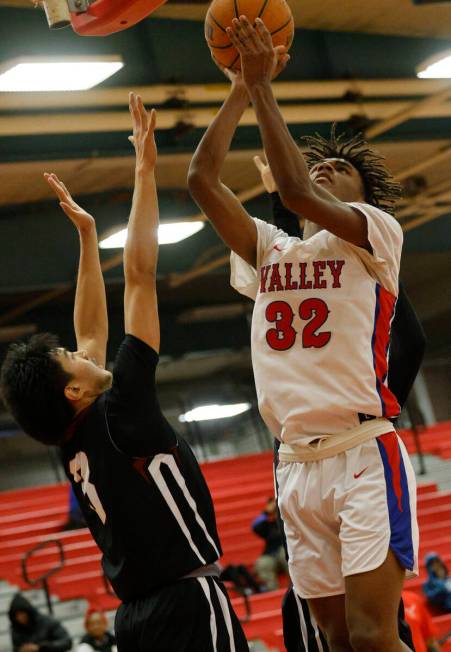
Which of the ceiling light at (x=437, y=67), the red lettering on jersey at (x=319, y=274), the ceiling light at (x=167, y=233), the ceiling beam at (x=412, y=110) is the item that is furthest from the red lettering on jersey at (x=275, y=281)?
the ceiling light at (x=167, y=233)

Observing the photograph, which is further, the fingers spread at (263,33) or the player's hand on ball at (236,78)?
the player's hand on ball at (236,78)

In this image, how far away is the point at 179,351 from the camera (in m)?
17.5

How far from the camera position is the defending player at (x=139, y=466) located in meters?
3.12

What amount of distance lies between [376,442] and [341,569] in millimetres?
387

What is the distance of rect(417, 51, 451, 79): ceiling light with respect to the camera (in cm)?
907

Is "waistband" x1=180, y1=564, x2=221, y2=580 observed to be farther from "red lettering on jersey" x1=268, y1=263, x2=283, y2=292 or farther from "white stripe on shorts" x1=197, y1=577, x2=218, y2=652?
"red lettering on jersey" x1=268, y1=263, x2=283, y2=292

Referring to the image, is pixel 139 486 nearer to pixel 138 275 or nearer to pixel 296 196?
pixel 138 275

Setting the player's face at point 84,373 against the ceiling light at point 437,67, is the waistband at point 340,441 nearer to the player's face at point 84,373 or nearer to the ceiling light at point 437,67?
the player's face at point 84,373

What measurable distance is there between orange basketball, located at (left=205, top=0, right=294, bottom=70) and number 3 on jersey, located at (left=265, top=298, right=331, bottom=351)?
789 mm

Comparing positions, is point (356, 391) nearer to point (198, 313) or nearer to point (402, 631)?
point (402, 631)

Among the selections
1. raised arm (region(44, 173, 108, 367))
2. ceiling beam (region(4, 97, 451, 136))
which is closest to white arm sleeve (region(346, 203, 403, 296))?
raised arm (region(44, 173, 108, 367))

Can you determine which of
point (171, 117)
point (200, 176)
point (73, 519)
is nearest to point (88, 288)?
point (200, 176)

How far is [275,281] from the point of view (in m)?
3.42

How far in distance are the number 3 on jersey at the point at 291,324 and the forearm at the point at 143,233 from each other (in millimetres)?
398
